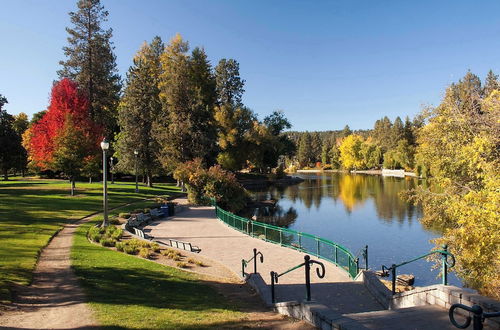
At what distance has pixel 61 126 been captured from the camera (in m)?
31.2

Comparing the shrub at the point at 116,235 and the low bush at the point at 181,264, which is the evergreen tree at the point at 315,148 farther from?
the low bush at the point at 181,264

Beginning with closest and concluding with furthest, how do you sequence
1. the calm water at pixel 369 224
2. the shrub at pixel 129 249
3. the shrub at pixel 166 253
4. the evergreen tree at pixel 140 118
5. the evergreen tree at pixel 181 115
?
the shrub at pixel 166 253 < the shrub at pixel 129 249 < the calm water at pixel 369 224 < the evergreen tree at pixel 181 115 < the evergreen tree at pixel 140 118

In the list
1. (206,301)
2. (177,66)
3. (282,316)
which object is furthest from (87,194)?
(282,316)

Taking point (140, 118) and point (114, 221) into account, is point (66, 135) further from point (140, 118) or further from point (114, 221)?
point (140, 118)

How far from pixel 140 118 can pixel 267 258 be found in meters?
32.7

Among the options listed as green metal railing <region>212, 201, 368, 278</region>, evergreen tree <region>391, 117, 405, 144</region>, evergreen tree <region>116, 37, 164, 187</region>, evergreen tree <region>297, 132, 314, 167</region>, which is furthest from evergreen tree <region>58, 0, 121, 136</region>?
evergreen tree <region>297, 132, 314, 167</region>

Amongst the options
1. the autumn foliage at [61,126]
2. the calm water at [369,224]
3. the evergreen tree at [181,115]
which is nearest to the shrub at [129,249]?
the calm water at [369,224]

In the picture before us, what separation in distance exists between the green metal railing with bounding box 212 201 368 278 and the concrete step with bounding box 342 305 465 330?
18.0 ft

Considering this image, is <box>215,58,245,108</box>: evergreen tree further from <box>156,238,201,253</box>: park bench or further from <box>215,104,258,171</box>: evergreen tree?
<box>156,238,201,253</box>: park bench

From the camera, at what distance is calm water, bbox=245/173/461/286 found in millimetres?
21234

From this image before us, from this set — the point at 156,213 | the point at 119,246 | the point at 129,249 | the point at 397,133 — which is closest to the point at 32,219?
the point at 119,246

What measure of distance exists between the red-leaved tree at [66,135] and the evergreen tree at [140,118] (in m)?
6.91

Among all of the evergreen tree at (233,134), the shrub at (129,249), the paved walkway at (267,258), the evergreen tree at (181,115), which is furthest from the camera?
the evergreen tree at (233,134)

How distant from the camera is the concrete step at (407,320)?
5859 mm
